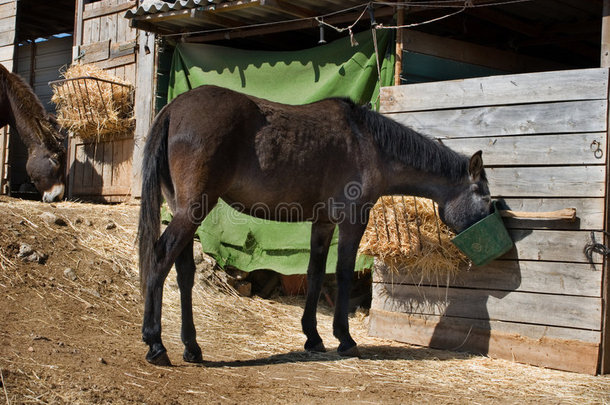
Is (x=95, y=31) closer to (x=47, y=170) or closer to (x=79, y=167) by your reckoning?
(x=79, y=167)

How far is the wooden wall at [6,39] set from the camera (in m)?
9.77

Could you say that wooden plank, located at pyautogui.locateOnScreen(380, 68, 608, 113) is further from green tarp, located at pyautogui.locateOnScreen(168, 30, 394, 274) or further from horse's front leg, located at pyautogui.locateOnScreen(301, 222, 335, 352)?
horse's front leg, located at pyautogui.locateOnScreen(301, 222, 335, 352)

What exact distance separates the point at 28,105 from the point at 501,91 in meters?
5.86

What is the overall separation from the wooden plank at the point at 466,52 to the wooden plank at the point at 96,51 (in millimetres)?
4597

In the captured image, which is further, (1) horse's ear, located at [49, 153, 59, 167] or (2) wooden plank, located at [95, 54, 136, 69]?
(2) wooden plank, located at [95, 54, 136, 69]

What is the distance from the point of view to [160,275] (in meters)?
4.08

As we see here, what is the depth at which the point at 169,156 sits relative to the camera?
168 inches

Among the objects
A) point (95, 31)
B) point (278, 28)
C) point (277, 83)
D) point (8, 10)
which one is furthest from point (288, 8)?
point (8, 10)

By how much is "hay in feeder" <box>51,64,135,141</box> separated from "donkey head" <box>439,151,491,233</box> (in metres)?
4.67

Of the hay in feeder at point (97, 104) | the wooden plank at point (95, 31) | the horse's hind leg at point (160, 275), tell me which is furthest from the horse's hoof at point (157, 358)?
the wooden plank at point (95, 31)

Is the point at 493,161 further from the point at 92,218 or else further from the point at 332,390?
the point at 92,218

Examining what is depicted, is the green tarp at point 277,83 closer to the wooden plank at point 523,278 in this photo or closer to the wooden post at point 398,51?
the wooden post at point 398,51

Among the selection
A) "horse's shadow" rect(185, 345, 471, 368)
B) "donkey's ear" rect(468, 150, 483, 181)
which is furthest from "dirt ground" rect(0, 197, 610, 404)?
"donkey's ear" rect(468, 150, 483, 181)

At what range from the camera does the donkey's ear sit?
191 inches
